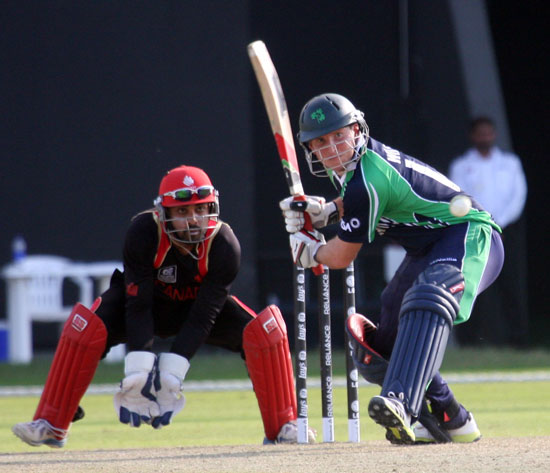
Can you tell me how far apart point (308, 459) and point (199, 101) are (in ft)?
21.2

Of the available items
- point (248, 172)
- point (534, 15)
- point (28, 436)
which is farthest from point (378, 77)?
point (28, 436)

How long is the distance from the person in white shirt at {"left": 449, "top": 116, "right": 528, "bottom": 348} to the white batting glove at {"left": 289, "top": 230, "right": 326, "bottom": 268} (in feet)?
17.6

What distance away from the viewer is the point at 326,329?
5.34 meters

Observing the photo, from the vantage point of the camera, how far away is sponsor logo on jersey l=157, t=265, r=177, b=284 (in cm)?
545

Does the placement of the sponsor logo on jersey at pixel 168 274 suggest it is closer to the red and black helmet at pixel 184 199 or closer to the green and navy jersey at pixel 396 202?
the red and black helmet at pixel 184 199

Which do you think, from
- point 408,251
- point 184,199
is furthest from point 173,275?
point 408,251

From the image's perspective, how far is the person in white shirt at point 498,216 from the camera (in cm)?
1020

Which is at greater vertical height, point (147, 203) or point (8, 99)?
point (8, 99)

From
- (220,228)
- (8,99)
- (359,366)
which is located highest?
(8,99)

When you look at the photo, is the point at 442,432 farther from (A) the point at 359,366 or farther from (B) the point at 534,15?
(B) the point at 534,15

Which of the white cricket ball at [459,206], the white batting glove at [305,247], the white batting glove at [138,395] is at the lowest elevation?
the white batting glove at [138,395]

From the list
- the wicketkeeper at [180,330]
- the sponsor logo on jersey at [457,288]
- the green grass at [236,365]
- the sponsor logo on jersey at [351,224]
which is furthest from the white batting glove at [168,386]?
the green grass at [236,365]

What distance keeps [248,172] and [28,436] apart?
5.60 meters

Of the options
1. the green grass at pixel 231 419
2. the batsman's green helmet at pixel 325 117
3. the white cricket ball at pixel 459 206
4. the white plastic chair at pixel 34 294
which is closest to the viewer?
the white cricket ball at pixel 459 206
